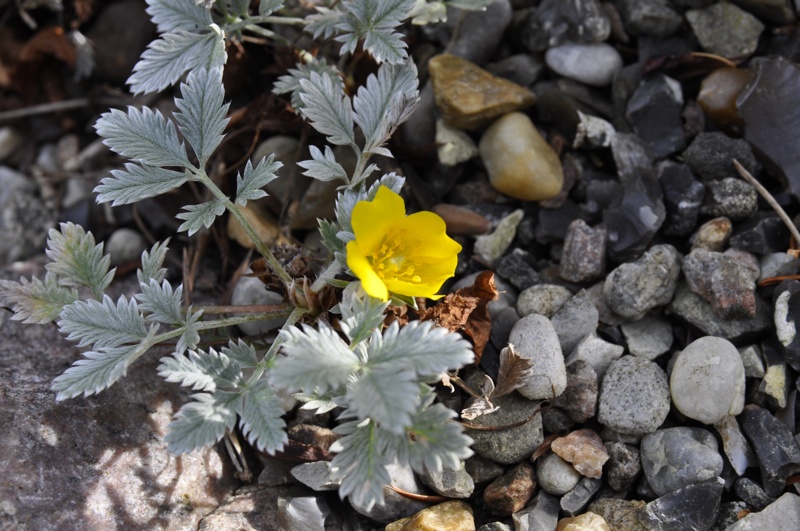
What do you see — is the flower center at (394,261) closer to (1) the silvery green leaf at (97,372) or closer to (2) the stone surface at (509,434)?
(2) the stone surface at (509,434)

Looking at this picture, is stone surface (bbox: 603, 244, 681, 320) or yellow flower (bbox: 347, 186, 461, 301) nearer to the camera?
yellow flower (bbox: 347, 186, 461, 301)

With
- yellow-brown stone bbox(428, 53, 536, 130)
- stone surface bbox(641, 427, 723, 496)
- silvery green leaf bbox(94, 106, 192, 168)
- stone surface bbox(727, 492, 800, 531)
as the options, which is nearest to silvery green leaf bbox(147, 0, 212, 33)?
silvery green leaf bbox(94, 106, 192, 168)

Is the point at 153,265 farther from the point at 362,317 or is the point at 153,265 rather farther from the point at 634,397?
the point at 634,397

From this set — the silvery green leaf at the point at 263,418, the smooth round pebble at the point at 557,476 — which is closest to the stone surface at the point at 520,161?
the smooth round pebble at the point at 557,476

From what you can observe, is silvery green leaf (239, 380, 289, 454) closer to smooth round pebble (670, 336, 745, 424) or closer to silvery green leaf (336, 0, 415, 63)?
silvery green leaf (336, 0, 415, 63)

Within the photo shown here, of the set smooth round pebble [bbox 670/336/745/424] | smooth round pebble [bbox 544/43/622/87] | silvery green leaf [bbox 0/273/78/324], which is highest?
smooth round pebble [bbox 544/43/622/87]

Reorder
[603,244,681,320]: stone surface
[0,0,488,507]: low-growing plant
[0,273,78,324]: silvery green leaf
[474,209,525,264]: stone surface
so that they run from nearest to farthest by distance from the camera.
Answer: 1. [0,0,488,507]: low-growing plant
2. [0,273,78,324]: silvery green leaf
3. [603,244,681,320]: stone surface
4. [474,209,525,264]: stone surface

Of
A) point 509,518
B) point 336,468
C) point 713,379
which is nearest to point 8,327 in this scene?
point 336,468

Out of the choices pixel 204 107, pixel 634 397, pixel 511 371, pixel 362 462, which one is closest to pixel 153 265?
pixel 204 107
